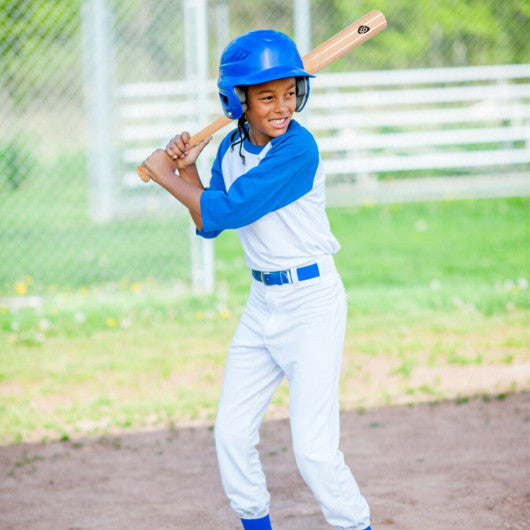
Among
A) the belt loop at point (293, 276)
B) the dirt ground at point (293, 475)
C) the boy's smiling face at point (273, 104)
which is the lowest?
the dirt ground at point (293, 475)

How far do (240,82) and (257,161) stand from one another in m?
0.25

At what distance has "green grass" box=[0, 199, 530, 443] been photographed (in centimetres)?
469

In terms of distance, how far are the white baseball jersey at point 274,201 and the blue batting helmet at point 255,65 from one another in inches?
6.1

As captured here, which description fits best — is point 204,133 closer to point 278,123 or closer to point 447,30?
point 278,123

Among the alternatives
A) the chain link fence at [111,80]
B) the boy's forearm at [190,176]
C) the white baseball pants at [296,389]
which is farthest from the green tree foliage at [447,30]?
the white baseball pants at [296,389]

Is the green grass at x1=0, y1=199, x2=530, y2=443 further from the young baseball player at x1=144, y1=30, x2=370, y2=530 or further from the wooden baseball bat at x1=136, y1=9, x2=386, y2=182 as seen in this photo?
the wooden baseball bat at x1=136, y1=9, x2=386, y2=182

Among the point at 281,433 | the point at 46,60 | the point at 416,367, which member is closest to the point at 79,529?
the point at 281,433

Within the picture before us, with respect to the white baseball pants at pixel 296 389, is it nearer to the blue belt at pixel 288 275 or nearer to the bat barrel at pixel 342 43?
the blue belt at pixel 288 275

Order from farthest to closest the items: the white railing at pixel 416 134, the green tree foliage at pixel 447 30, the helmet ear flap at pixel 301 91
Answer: the green tree foliage at pixel 447 30 → the white railing at pixel 416 134 → the helmet ear flap at pixel 301 91

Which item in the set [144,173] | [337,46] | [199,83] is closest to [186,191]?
[144,173]

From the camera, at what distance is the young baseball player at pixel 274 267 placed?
249cm

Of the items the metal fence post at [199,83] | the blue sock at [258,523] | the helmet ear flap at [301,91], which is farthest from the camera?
the metal fence post at [199,83]

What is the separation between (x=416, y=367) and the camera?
5109 millimetres

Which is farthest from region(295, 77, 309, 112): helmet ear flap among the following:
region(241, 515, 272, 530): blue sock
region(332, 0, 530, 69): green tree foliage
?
region(332, 0, 530, 69): green tree foliage
